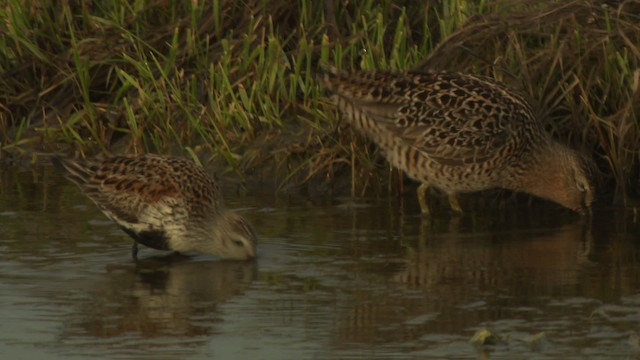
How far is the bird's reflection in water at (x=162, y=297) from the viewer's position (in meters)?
7.65

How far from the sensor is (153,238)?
941 centimetres

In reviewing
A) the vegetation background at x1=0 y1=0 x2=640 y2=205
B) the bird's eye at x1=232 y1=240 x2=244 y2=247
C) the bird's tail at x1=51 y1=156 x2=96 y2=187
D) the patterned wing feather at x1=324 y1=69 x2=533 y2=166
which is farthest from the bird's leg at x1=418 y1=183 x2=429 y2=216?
the bird's tail at x1=51 y1=156 x2=96 y2=187

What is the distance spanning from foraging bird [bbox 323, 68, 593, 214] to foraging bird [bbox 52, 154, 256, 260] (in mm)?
1437

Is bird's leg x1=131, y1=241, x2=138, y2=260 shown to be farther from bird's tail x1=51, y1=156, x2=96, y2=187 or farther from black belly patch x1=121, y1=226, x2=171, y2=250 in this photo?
bird's tail x1=51, y1=156, x2=96, y2=187

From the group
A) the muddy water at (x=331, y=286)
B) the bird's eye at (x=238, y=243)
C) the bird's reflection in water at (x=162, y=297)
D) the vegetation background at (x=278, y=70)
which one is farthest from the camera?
the vegetation background at (x=278, y=70)

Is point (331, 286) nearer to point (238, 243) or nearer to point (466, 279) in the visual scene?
point (466, 279)

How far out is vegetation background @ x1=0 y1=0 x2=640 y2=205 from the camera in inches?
426

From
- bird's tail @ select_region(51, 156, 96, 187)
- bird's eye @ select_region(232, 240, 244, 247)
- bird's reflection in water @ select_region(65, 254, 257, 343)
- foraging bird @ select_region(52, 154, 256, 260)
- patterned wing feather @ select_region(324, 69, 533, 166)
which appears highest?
patterned wing feather @ select_region(324, 69, 533, 166)

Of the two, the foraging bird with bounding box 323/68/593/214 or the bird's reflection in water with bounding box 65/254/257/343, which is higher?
the foraging bird with bounding box 323/68/593/214

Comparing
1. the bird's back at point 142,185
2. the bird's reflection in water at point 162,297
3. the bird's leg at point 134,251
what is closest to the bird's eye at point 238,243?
the bird's reflection in water at point 162,297

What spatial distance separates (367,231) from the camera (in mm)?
10102

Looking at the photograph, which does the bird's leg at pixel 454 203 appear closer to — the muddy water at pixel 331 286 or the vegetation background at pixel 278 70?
the muddy water at pixel 331 286

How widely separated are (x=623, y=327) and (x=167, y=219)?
302 cm

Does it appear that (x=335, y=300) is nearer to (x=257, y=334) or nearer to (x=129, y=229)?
(x=257, y=334)
